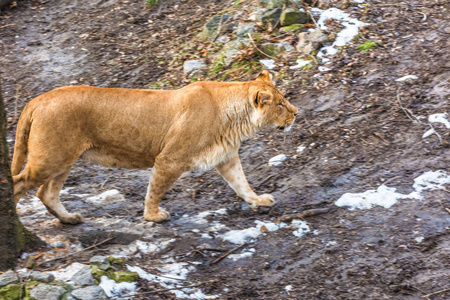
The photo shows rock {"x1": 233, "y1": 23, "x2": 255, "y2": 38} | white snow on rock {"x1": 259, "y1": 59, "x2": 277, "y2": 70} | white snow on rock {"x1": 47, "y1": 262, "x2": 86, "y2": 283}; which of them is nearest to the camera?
white snow on rock {"x1": 47, "y1": 262, "x2": 86, "y2": 283}

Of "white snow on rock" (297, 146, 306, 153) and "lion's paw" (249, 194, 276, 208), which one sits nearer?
"lion's paw" (249, 194, 276, 208)

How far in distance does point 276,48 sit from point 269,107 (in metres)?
3.30

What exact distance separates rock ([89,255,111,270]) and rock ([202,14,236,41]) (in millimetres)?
6191

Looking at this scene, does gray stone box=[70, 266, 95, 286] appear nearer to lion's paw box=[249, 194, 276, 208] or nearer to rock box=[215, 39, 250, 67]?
lion's paw box=[249, 194, 276, 208]

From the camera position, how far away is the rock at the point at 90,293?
3.97 m

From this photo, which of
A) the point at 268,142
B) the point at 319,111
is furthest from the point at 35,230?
the point at 319,111

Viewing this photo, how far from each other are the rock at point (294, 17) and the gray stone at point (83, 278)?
257 inches

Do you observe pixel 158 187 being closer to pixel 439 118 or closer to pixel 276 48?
pixel 439 118

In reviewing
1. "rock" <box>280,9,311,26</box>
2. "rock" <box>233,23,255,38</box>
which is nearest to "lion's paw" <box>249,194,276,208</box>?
"rock" <box>233,23,255,38</box>

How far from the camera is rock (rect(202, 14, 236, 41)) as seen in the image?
9.80 m

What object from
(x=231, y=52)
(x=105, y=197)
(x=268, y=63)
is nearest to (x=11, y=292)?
(x=105, y=197)

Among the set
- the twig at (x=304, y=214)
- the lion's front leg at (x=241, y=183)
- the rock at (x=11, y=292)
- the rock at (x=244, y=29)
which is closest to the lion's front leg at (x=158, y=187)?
the lion's front leg at (x=241, y=183)

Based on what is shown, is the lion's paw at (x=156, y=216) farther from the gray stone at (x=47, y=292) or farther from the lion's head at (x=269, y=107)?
the gray stone at (x=47, y=292)

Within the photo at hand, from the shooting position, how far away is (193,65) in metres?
9.45
